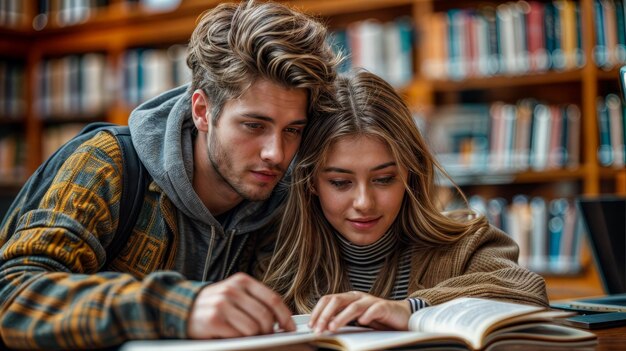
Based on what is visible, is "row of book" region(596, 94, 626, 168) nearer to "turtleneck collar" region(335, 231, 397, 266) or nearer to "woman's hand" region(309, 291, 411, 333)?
"turtleneck collar" region(335, 231, 397, 266)

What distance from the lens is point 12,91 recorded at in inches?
150

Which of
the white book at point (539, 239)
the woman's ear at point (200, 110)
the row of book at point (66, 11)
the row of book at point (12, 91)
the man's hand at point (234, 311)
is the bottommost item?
the white book at point (539, 239)

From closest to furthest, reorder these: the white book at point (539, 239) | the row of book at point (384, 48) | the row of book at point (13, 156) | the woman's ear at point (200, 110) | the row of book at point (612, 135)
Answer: the woman's ear at point (200, 110), the row of book at point (612, 135), the white book at point (539, 239), the row of book at point (384, 48), the row of book at point (13, 156)

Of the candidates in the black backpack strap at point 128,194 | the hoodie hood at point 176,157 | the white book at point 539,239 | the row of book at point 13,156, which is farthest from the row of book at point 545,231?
the row of book at point 13,156

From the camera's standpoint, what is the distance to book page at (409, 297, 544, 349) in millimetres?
935

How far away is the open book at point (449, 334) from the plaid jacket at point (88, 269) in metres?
0.05

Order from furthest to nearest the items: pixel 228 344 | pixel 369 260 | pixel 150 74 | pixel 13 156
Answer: pixel 13 156 < pixel 150 74 < pixel 369 260 < pixel 228 344

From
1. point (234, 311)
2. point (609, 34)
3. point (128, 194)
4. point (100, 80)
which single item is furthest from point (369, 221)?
point (100, 80)

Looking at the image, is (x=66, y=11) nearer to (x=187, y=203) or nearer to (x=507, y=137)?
(x=507, y=137)

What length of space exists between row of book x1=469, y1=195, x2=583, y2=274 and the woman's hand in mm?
1885

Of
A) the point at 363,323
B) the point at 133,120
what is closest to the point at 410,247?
the point at 363,323

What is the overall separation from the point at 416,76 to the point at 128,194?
6.64ft

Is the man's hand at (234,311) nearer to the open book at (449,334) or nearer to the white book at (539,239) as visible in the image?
the open book at (449,334)

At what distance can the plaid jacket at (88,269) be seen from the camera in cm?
92
